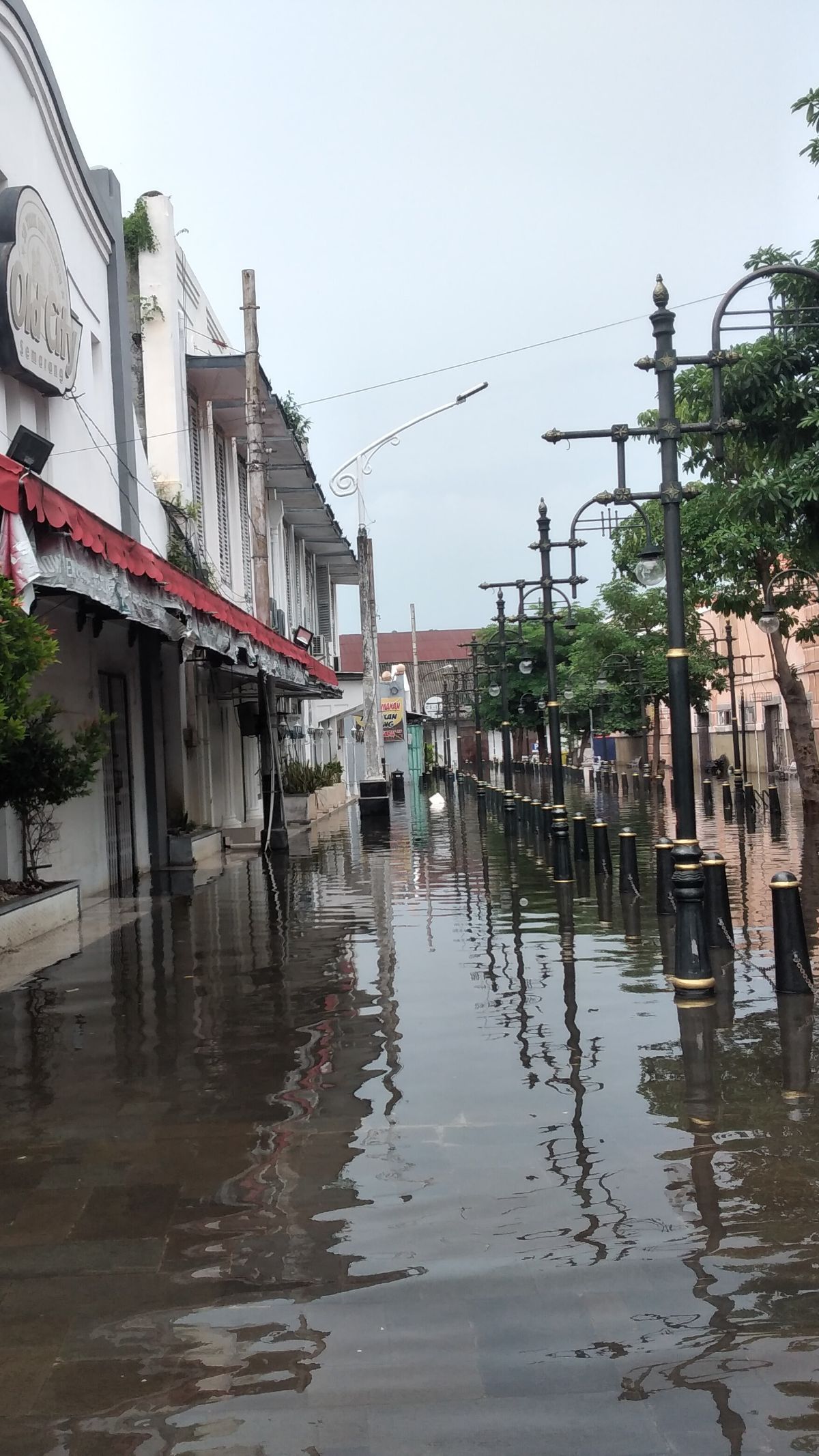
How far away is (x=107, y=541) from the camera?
10.9 meters

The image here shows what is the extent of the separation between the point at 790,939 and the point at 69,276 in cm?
1203

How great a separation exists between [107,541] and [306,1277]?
7.45 metres

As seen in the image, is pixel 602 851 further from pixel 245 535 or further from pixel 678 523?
pixel 245 535

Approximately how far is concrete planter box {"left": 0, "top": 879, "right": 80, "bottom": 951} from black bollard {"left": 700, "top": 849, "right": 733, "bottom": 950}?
612 cm

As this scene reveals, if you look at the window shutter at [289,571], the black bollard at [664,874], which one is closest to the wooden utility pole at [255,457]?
the black bollard at [664,874]

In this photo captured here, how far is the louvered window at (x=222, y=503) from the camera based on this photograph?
90.6 ft

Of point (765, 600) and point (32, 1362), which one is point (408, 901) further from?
point (32, 1362)

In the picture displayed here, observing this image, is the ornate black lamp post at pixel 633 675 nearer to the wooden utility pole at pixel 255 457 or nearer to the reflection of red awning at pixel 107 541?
the wooden utility pole at pixel 255 457

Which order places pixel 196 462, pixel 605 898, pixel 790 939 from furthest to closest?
pixel 196 462 → pixel 605 898 → pixel 790 939

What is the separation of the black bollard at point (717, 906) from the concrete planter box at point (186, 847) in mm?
9251

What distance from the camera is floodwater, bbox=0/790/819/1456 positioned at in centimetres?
377

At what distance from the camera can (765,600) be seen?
74.0 feet

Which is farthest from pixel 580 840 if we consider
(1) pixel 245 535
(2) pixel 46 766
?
(1) pixel 245 535

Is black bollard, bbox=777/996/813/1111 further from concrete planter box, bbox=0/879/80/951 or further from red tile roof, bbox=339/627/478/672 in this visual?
red tile roof, bbox=339/627/478/672
